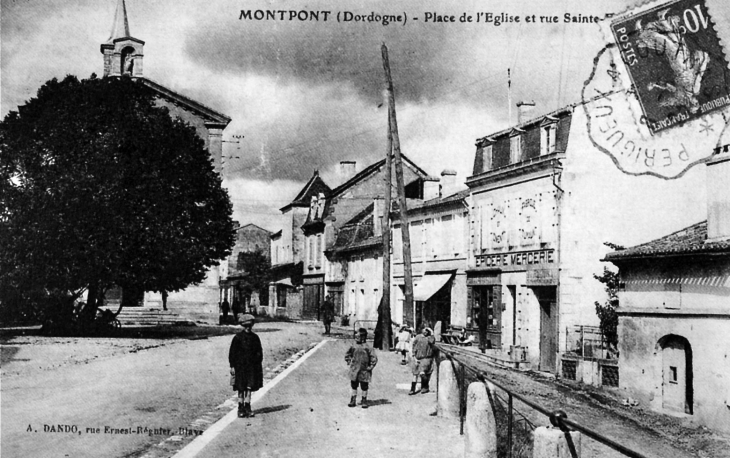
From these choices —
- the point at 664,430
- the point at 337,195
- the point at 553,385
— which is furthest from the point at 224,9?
the point at 337,195

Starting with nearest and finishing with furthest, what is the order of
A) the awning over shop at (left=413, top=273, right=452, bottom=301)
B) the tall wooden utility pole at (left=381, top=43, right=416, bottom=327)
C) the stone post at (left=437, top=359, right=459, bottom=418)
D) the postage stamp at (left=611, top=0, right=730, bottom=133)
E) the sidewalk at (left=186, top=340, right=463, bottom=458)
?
the sidewalk at (left=186, top=340, right=463, bottom=458), the stone post at (left=437, top=359, right=459, bottom=418), the postage stamp at (left=611, top=0, right=730, bottom=133), the tall wooden utility pole at (left=381, top=43, right=416, bottom=327), the awning over shop at (left=413, top=273, right=452, bottom=301)

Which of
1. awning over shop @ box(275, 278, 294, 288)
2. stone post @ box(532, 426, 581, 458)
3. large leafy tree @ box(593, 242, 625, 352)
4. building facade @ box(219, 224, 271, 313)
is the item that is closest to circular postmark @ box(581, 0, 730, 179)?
large leafy tree @ box(593, 242, 625, 352)

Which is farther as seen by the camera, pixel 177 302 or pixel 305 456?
pixel 177 302

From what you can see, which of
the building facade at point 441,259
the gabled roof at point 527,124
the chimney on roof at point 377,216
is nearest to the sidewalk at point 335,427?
the gabled roof at point 527,124

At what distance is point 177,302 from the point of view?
41.1 metres

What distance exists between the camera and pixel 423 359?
566 inches

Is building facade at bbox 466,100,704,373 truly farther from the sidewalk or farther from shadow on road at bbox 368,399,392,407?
shadow on road at bbox 368,399,392,407

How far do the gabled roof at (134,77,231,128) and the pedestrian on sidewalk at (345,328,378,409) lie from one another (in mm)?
35249

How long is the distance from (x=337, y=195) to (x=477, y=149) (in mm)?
21972

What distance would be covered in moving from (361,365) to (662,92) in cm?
1081

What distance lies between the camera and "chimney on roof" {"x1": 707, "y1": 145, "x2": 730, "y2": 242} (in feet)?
52.3

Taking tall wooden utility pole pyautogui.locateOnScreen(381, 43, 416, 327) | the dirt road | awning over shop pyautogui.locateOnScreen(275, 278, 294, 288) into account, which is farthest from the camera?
awning over shop pyautogui.locateOnScreen(275, 278, 294, 288)

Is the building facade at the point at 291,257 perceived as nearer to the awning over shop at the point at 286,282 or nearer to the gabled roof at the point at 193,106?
the awning over shop at the point at 286,282

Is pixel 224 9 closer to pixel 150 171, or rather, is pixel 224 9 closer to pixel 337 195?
pixel 150 171
